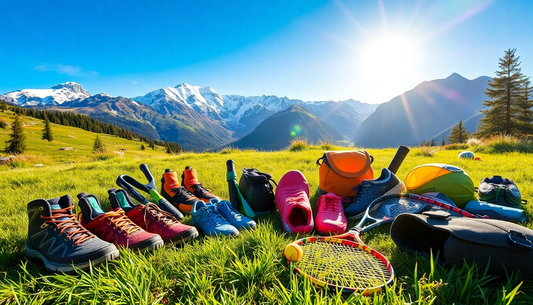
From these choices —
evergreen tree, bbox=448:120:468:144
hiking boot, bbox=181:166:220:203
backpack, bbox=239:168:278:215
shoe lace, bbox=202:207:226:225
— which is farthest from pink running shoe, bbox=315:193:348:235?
evergreen tree, bbox=448:120:468:144

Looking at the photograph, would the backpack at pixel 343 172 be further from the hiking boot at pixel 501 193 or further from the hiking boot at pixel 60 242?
the hiking boot at pixel 60 242

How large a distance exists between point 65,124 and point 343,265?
194569 millimetres

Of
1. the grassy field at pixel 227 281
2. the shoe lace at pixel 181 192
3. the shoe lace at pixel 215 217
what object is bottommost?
the grassy field at pixel 227 281

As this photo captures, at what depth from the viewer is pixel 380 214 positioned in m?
3.30

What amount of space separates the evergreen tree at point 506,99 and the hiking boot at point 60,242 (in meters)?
46.6

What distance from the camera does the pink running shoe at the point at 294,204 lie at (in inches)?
118

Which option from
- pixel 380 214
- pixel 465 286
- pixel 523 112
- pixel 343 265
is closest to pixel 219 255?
pixel 343 265

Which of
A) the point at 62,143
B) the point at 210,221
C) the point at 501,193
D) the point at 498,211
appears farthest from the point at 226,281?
the point at 62,143

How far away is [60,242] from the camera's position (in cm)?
229

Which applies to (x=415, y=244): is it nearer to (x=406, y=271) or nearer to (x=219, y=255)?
(x=406, y=271)

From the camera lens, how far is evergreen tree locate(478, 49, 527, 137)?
3359 centimetres

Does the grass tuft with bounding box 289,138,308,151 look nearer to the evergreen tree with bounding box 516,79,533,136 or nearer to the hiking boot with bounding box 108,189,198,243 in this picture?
the hiking boot with bounding box 108,189,198,243

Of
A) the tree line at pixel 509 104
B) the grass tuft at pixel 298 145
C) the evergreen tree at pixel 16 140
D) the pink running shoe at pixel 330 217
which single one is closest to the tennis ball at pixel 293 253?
the pink running shoe at pixel 330 217

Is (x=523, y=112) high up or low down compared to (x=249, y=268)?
up
